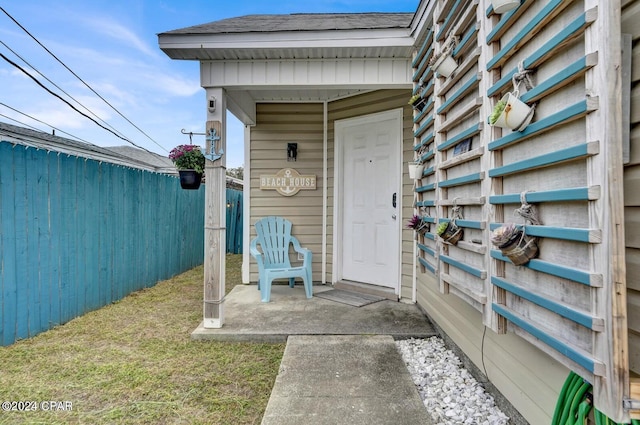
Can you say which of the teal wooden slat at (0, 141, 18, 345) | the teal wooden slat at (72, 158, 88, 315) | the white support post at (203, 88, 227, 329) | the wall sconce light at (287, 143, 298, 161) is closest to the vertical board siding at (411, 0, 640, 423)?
the white support post at (203, 88, 227, 329)

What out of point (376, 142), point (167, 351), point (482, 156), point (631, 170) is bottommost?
point (167, 351)

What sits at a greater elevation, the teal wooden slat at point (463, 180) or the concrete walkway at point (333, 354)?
the teal wooden slat at point (463, 180)

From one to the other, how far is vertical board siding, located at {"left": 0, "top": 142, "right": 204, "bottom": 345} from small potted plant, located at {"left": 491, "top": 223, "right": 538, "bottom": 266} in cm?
333

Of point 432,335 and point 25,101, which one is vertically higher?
point 25,101

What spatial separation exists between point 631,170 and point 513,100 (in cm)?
42

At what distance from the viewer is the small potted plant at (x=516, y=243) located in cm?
117

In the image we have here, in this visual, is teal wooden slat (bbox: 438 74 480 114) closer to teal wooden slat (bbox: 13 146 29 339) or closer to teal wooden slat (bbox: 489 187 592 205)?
teal wooden slat (bbox: 489 187 592 205)

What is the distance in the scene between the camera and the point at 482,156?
5.10ft

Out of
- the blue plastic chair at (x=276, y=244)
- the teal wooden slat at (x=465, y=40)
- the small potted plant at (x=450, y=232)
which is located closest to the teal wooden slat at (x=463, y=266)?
the small potted plant at (x=450, y=232)

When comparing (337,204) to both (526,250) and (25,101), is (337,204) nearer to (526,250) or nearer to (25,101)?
(526,250)

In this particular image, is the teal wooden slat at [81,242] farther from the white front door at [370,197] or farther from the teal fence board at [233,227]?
the teal fence board at [233,227]

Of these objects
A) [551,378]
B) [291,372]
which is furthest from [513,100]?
[291,372]

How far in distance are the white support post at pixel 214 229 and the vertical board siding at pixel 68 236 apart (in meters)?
1.43

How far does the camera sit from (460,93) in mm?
1778
